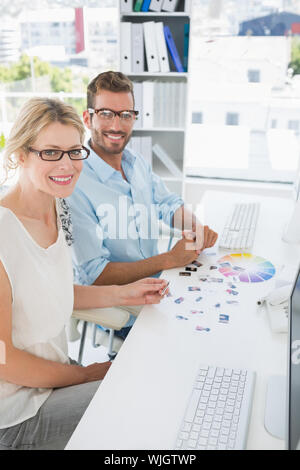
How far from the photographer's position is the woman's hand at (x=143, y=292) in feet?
4.30

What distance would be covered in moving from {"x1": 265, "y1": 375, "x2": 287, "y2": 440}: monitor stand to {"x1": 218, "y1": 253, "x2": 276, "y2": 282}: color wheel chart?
0.51m

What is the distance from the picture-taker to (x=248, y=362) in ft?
3.44

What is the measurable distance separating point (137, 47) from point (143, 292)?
6.97ft

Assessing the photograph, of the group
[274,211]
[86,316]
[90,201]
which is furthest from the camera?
[274,211]

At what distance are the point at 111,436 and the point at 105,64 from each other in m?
3.01

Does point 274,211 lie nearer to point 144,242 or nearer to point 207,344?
point 144,242

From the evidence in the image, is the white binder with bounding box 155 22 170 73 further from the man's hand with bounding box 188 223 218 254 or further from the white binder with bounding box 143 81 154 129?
the man's hand with bounding box 188 223 218 254

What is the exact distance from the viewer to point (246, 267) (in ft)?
5.03

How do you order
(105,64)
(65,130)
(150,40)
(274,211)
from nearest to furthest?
(65,130)
(274,211)
(150,40)
(105,64)

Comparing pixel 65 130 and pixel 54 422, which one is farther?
pixel 65 130

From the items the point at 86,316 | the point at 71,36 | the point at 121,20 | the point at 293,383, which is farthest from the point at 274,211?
the point at 71,36

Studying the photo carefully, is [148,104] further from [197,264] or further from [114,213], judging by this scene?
[197,264]

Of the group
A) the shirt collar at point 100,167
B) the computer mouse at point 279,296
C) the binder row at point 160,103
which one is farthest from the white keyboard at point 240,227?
the binder row at point 160,103

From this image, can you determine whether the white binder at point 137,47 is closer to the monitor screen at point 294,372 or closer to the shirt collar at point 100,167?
the shirt collar at point 100,167
